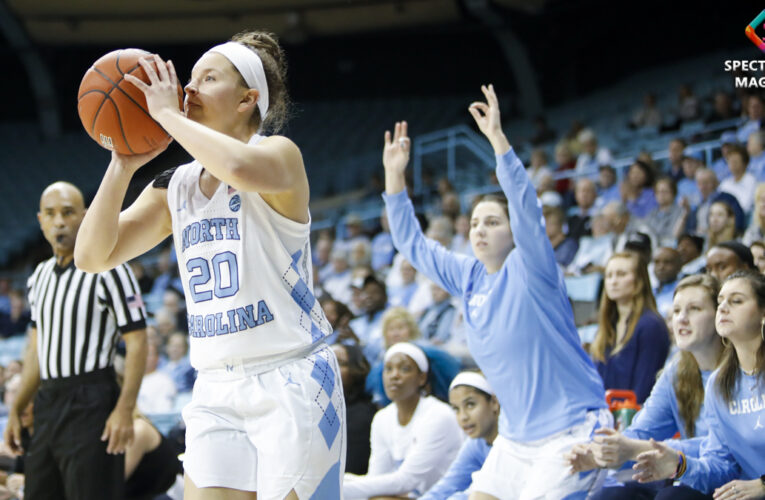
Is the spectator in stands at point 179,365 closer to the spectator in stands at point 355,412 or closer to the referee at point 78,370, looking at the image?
the spectator in stands at point 355,412

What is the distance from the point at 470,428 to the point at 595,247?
415 centimetres

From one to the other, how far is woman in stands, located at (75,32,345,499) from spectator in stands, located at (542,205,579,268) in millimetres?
5067

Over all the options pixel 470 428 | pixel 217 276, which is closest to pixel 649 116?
pixel 470 428

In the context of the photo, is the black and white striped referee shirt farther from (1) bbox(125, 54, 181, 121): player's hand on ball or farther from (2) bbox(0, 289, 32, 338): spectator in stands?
(2) bbox(0, 289, 32, 338): spectator in stands

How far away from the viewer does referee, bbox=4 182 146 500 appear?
401 cm

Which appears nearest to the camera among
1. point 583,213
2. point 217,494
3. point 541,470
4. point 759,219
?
point 217,494

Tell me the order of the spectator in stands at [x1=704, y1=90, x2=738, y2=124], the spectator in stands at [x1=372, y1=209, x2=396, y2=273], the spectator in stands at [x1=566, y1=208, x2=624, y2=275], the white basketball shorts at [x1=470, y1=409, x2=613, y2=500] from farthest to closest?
the spectator in stands at [x1=372, y1=209, x2=396, y2=273] → the spectator in stands at [x1=704, y1=90, x2=738, y2=124] → the spectator in stands at [x1=566, y1=208, x2=624, y2=275] → the white basketball shorts at [x1=470, y1=409, x2=613, y2=500]

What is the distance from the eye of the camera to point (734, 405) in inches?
137

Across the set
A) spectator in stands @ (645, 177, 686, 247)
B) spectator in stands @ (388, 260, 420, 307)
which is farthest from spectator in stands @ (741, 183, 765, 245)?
spectator in stands @ (388, 260, 420, 307)

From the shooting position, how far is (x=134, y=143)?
2584 millimetres

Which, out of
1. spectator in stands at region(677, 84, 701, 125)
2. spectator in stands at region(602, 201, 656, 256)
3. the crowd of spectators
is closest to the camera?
the crowd of spectators

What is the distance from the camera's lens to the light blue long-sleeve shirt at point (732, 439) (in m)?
3.42

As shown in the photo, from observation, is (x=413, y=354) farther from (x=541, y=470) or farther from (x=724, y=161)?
(x=724, y=161)

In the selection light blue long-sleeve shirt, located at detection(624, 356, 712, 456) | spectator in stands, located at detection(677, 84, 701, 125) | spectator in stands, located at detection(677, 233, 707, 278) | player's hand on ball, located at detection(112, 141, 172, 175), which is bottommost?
light blue long-sleeve shirt, located at detection(624, 356, 712, 456)
